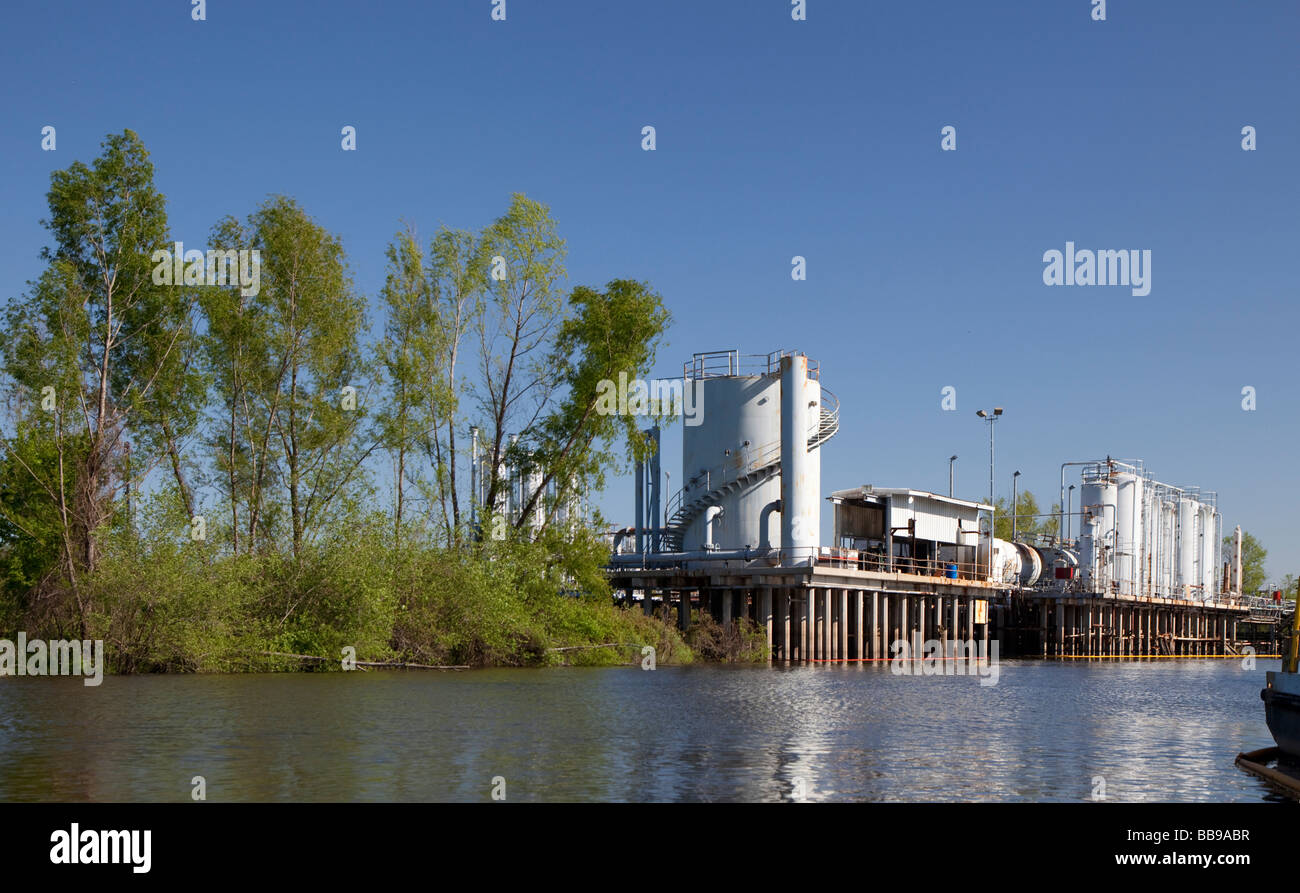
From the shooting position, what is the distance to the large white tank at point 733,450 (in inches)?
2484

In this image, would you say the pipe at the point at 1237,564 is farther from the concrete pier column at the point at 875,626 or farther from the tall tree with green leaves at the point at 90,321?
the tall tree with green leaves at the point at 90,321

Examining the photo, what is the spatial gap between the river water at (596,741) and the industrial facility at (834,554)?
1828cm

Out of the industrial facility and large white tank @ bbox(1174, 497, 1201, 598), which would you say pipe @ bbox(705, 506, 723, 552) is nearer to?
the industrial facility

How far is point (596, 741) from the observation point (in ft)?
80.4

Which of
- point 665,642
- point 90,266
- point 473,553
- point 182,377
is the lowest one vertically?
point 665,642

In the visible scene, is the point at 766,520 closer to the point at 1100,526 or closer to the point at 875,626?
the point at 875,626

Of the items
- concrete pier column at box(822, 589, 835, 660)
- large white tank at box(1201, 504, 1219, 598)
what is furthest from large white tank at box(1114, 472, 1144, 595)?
concrete pier column at box(822, 589, 835, 660)

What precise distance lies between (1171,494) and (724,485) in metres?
63.3

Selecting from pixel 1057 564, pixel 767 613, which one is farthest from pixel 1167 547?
pixel 767 613

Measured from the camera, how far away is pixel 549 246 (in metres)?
55.6

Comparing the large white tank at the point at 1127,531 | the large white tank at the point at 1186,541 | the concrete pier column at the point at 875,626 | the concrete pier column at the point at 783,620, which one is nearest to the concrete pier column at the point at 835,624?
the concrete pier column at the point at 875,626

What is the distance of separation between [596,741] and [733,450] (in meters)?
39.8

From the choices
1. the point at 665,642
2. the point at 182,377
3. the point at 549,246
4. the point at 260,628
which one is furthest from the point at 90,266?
the point at 665,642
